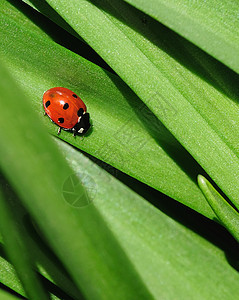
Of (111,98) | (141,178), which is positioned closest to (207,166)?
(141,178)

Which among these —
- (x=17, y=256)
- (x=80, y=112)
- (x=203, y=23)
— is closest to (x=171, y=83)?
(x=203, y=23)

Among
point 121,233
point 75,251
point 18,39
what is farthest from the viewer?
point 18,39

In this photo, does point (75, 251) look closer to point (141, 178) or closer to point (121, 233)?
point (121, 233)

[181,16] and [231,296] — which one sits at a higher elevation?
[181,16]

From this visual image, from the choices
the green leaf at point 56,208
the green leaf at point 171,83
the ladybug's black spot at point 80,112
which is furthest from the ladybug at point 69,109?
the green leaf at point 56,208

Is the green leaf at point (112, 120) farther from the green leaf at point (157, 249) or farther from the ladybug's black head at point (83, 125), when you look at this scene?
the green leaf at point (157, 249)

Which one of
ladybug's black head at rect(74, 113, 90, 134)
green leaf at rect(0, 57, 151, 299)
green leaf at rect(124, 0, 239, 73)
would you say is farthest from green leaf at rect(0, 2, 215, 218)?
green leaf at rect(0, 57, 151, 299)
